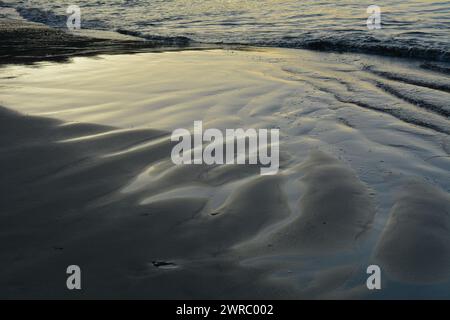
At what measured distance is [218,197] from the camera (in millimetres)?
3078

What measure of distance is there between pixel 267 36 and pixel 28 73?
18.5 feet

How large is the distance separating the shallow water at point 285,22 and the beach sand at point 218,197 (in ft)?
13.3

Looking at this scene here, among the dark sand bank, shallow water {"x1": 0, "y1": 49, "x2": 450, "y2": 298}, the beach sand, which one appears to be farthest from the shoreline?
shallow water {"x1": 0, "y1": 49, "x2": 450, "y2": 298}

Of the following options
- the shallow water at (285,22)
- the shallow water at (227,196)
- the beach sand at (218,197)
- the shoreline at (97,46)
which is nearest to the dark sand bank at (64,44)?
the shoreline at (97,46)

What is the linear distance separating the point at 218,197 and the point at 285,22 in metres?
10.2

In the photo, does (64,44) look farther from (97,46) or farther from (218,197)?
(218,197)

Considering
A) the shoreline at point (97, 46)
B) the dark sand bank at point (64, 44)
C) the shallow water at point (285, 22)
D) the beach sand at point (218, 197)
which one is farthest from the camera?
the shallow water at point (285, 22)

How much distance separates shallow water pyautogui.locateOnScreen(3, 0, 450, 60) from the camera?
9.59m

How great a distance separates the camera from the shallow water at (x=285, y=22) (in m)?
9.59

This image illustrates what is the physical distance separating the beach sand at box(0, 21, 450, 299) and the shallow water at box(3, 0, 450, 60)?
4.05 m

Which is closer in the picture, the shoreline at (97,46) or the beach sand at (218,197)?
the beach sand at (218,197)

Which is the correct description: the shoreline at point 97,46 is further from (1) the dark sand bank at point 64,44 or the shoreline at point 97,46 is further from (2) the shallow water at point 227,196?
(2) the shallow water at point 227,196
